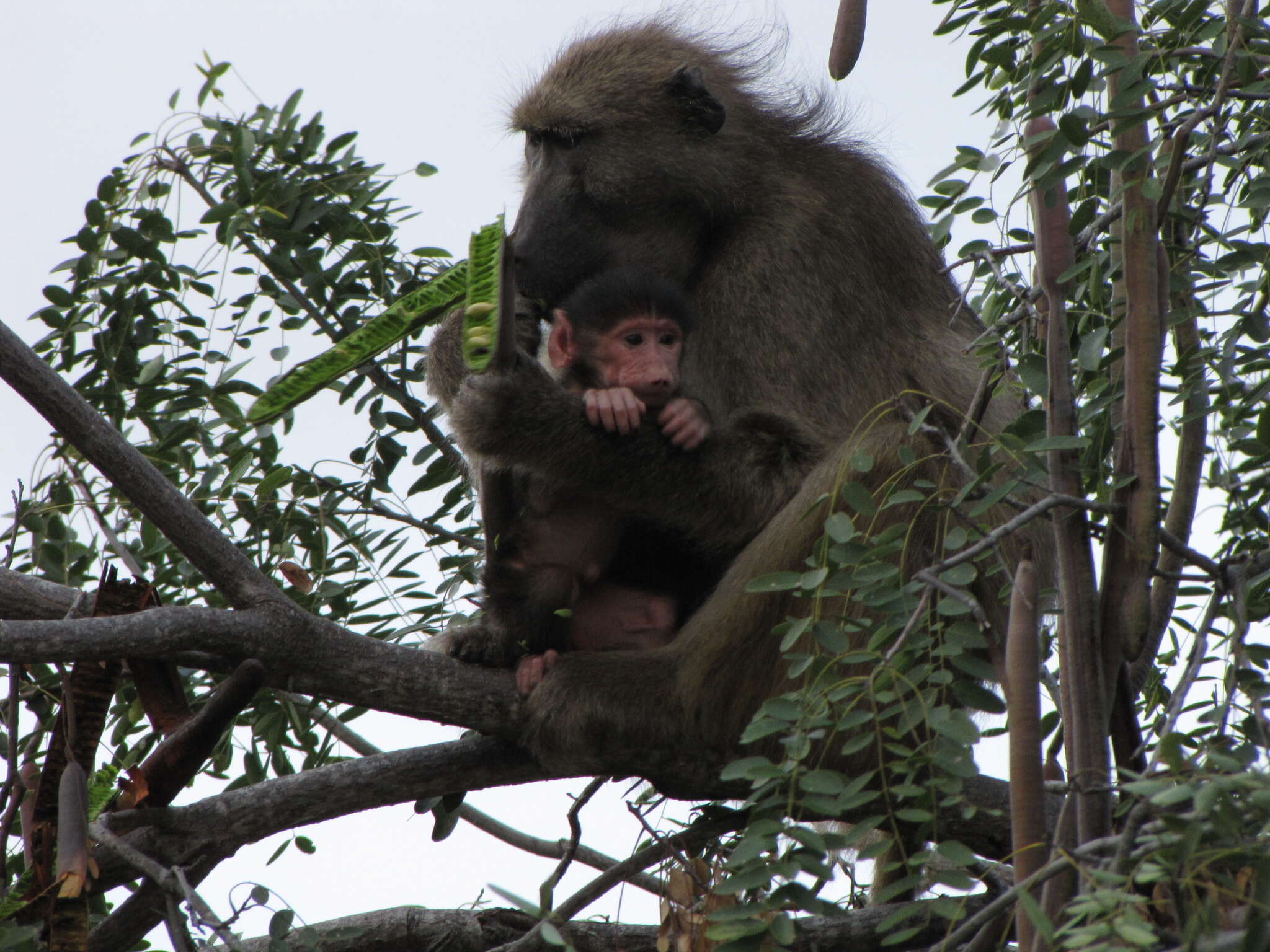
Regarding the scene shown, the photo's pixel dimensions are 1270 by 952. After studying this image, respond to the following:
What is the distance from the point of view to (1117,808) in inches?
84.0

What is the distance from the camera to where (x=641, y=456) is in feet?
10.1

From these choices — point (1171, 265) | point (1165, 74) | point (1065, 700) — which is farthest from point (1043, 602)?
point (1165, 74)

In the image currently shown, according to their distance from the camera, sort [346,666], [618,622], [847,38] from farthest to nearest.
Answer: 1. [618,622]
2. [346,666]
3. [847,38]

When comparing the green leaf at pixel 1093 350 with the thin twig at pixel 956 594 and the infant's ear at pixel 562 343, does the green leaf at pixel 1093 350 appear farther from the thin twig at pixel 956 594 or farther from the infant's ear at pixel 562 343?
the infant's ear at pixel 562 343

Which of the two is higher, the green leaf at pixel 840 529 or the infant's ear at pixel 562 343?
the infant's ear at pixel 562 343

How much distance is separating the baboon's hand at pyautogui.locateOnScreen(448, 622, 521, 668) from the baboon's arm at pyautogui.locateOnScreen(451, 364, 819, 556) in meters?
0.37

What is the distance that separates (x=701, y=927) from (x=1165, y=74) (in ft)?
5.41

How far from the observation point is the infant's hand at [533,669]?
288 centimetres

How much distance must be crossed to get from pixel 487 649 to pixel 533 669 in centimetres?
13

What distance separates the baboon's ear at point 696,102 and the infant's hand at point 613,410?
91 cm

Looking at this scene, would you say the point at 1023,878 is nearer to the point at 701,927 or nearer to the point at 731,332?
the point at 701,927

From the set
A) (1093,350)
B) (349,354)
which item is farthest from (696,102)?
(1093,350)

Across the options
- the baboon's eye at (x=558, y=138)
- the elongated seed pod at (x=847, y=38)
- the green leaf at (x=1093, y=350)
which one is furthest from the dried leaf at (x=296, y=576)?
the green leaf at (x=1093, y=350)

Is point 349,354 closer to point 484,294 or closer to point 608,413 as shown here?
point 484,294
